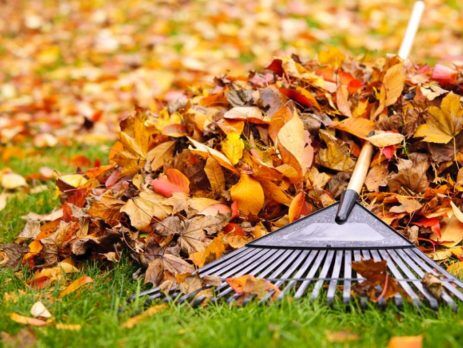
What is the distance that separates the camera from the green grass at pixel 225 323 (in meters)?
1.51

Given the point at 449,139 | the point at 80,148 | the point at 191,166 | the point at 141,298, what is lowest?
the point at 80,148

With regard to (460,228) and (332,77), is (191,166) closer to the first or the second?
(332,77)

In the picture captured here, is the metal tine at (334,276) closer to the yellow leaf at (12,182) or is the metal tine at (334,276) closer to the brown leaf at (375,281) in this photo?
the brown leaf at (375,281)

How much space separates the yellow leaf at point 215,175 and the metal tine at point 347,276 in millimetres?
517

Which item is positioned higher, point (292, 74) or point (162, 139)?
point (292, 74)

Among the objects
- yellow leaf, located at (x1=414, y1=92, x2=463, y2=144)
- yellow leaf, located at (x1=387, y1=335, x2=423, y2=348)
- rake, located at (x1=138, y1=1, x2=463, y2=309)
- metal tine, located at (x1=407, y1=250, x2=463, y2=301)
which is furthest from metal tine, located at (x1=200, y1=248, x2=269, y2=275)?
yellow leaf, located at (x1=414, y1=92, x2=463, y2=144)

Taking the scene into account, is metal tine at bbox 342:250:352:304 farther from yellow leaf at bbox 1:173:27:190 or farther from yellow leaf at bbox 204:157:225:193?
yellow leaf at bbox 1:173:27:190

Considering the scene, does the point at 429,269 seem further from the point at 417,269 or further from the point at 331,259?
the point at 331,259

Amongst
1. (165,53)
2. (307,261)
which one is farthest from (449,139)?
(165,53)

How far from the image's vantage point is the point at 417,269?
1.77 m

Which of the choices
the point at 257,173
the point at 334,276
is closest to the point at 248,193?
the point at 257,173

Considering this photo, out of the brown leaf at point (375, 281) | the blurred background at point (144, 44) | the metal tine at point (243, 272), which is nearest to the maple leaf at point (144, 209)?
the metal tine at point (243, 272)

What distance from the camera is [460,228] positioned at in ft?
6.79

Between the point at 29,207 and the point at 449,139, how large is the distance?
1.67 metres
